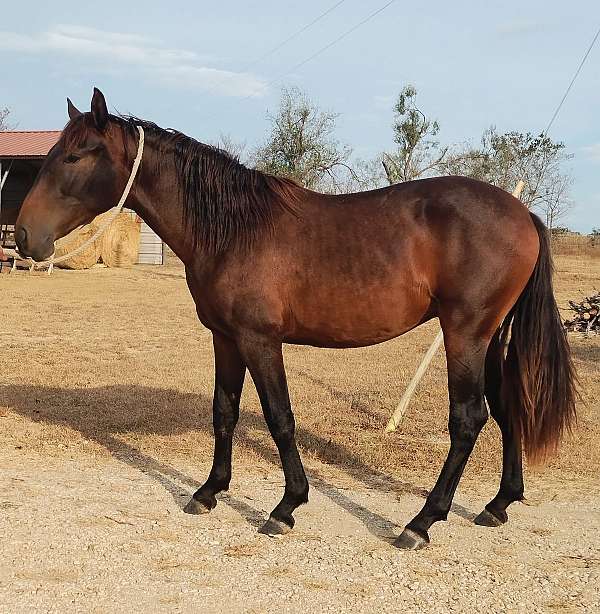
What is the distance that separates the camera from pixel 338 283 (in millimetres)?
3990

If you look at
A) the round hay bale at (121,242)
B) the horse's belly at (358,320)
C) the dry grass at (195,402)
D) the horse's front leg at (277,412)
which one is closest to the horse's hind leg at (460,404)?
the horse's belly at (358,320)

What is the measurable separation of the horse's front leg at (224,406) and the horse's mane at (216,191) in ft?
2.15

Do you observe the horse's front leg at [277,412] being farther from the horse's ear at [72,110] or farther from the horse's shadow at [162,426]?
the horse's ear at [72,110]

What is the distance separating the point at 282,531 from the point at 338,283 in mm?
1393

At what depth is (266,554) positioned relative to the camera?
3.62 meters

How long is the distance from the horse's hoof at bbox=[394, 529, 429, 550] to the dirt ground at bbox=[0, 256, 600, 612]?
5 cm

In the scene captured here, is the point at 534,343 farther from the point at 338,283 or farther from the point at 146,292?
the point at 146,292

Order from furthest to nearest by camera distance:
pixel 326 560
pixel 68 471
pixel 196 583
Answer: pixel 68 471
pixel 326 560
pixel 196 583

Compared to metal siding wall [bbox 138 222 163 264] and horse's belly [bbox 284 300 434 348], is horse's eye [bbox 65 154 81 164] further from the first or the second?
metal siding wall [bbox 138 222 163 264]

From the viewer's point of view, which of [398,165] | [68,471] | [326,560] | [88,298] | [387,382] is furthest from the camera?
[398,165]

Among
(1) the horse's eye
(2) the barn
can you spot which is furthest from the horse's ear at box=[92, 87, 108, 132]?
(2) the barn

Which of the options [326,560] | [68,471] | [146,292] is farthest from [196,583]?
[146,292]

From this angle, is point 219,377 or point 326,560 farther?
point 219,377

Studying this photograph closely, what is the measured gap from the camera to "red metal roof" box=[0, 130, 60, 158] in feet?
72.9
